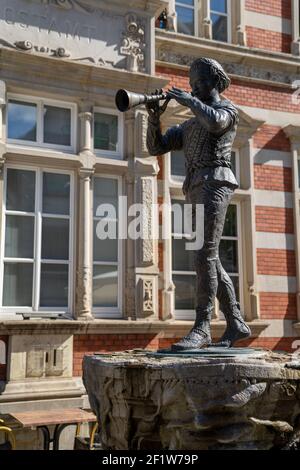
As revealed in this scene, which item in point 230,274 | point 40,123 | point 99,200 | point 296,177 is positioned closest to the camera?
point 40,123

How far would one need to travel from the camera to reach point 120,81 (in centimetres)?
754

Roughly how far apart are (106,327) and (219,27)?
5220mm

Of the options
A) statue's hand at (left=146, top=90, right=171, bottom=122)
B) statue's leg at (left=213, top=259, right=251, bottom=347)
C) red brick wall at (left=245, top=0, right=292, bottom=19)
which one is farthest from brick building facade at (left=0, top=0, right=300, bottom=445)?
statue's hand at (left=146, top=90, right=171, bottom=122)

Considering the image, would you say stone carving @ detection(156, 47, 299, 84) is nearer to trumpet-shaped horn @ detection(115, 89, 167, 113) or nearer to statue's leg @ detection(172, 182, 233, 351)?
trumpet-shaped horn @ detection(115, 89, 167, 113)

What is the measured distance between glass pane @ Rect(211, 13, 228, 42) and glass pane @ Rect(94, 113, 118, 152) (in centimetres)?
252

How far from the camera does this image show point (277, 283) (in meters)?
8.43

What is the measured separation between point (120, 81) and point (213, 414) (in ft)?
18.1

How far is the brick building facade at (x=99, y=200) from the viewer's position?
22.4 feet

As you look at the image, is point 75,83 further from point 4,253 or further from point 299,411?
point 299,411

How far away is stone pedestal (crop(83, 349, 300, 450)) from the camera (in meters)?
3.00

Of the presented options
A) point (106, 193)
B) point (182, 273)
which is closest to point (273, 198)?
point (182, 273)

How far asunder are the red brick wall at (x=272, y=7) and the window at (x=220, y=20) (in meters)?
0.36
